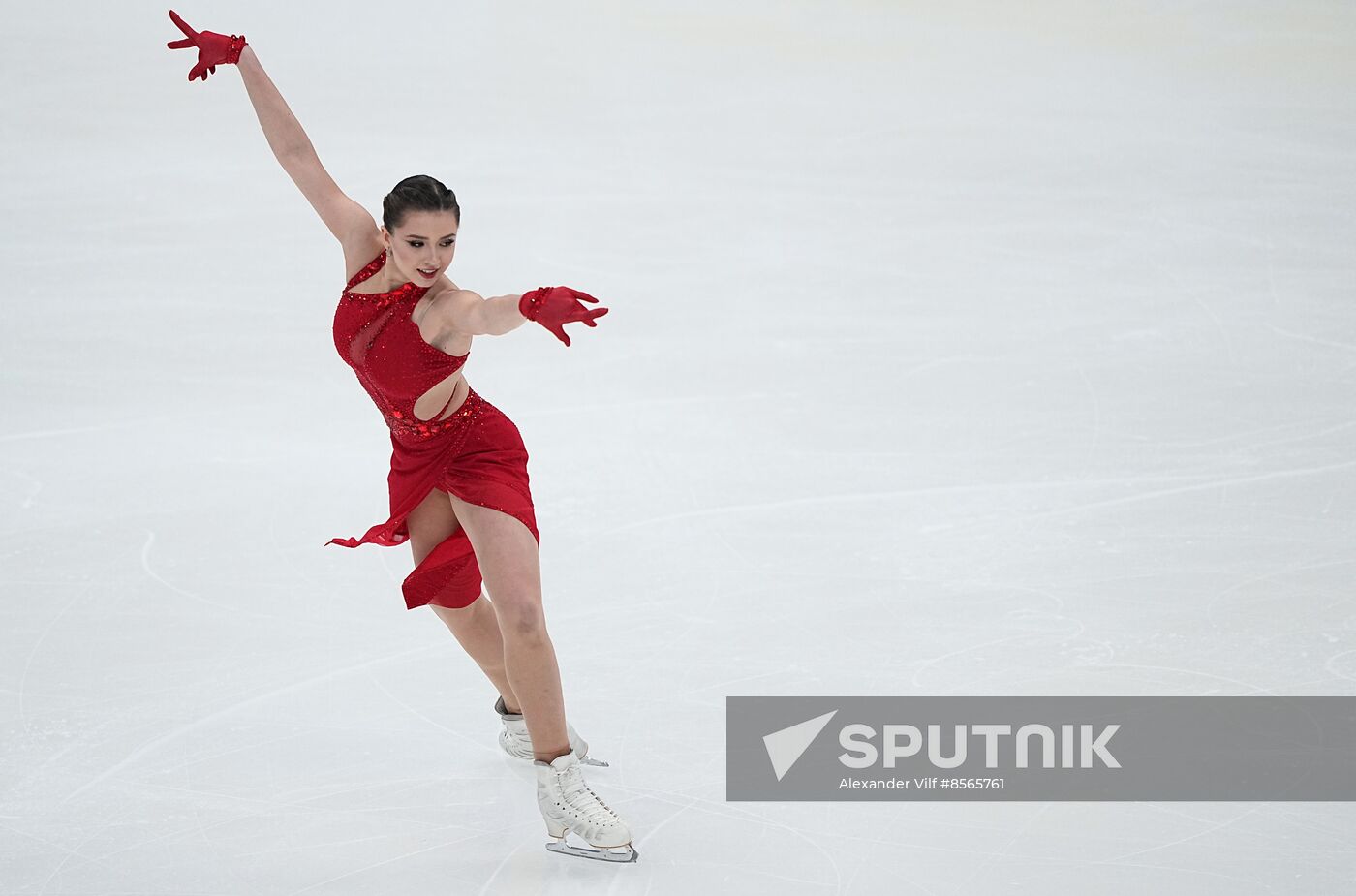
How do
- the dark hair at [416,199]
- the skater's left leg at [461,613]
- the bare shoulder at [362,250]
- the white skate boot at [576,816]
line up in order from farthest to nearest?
the skater's left leg at [461,613]
the bare shoulder at [362,250]
the white skate boot at [576,816]
the dark hair at [416,199]

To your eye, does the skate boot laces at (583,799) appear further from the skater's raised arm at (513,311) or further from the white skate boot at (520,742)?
the skater's raised arm at (513,311)

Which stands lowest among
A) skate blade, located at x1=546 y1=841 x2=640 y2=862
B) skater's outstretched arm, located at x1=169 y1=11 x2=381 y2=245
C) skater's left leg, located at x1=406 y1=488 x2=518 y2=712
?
skate blade, located at x1=546 y1=841 x2=640 y2=862

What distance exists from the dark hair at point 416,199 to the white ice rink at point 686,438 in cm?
136

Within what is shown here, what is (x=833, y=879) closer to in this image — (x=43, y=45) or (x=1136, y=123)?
(x=1136, y=123)

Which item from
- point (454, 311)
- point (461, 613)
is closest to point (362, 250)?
point (454, 311)

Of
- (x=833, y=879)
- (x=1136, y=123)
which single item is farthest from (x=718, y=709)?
(x=1136, y=123)

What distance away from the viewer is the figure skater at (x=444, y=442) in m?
3.24

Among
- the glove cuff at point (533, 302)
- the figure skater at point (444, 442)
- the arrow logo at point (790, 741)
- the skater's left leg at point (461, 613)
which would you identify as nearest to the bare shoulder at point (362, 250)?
the figure skater at point (444, 442)

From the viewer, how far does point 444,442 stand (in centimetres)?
350

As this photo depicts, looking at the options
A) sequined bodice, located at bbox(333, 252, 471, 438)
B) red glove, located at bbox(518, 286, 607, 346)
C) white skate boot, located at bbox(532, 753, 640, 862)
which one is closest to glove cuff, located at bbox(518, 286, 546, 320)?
red glove, located at bbox(518, 286, 607, 346)

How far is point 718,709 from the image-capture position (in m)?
3.93

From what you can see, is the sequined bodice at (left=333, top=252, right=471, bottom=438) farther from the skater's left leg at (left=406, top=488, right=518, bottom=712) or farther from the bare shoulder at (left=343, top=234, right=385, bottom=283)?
the skater's left leg at (left=406, top=488, right=518, bottom=712)

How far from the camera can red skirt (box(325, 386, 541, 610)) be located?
3471mm

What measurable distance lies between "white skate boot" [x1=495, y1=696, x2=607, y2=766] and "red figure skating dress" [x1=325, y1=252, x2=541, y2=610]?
330 millimetres
